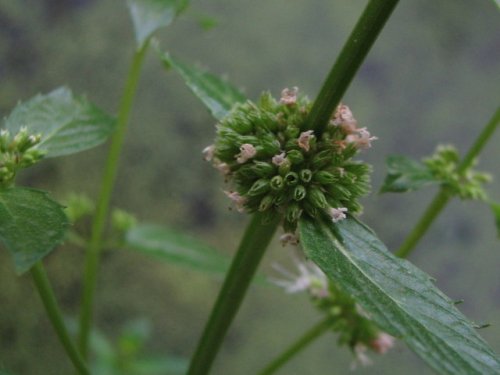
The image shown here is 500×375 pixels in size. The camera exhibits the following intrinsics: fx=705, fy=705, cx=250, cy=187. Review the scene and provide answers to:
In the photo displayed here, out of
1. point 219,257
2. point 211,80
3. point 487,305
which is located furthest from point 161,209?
point 211,80

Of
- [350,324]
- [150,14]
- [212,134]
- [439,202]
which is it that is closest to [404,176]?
[439,202]

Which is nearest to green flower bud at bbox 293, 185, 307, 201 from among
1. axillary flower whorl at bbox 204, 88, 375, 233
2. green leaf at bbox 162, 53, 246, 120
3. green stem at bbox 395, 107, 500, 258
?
axillary flower whorl at bbox 204, 88, 375, 233

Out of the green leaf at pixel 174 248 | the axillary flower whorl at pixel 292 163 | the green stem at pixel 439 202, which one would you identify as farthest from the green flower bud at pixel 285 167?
the green leaf at pixel 174 248

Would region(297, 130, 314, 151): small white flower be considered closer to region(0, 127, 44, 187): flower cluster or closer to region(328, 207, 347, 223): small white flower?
region(328, 207, 347, 223): small white flower

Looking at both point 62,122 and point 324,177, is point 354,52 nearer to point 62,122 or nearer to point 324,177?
point 324,177

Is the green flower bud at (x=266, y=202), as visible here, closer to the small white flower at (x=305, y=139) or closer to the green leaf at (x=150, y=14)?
the small white flower at (x=305, y=139)

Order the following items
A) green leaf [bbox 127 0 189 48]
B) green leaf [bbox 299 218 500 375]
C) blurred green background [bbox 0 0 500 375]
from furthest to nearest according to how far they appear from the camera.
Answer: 1. blurred green background [bbox 0 0 500 375]
2. green leaf [bbox 127 0 189 48]
3. green leaf [bbox 299 218 500 375]

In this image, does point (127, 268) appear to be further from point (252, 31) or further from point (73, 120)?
point (73, 120)
